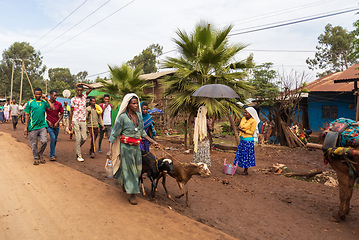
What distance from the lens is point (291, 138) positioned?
13.0 m

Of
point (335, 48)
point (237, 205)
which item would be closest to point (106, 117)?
point (237, 205)

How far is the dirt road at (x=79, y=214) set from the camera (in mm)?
3482

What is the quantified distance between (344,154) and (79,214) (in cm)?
417

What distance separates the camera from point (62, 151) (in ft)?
30.4

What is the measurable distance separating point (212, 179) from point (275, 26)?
11.2m

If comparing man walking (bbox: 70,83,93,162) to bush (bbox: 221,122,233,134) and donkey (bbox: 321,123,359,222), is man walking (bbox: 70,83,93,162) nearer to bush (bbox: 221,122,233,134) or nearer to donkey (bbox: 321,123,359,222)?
donkey (bbox: 321,123,359,222)

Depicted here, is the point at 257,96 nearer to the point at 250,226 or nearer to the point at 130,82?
the point at 130,82

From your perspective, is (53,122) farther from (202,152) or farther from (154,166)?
(202,152)

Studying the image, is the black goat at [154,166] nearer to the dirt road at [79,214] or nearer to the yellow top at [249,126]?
the dirt road at [79,214]

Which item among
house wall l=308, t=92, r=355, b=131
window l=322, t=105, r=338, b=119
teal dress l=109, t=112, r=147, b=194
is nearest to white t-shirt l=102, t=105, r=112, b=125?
teal dress l=109, t=112, r=147, b=194

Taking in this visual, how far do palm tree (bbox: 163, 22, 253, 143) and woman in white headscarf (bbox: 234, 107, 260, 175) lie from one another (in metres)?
2.49

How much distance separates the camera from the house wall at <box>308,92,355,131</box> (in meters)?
15.1

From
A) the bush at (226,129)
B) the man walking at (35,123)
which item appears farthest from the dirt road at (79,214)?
the bush at (226,129)

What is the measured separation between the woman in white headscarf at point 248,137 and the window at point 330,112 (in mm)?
11140
